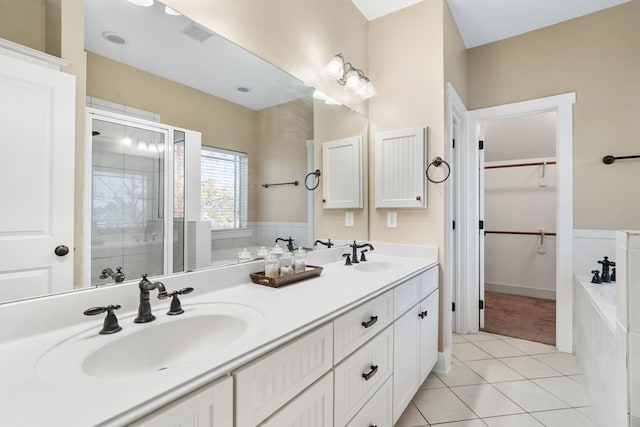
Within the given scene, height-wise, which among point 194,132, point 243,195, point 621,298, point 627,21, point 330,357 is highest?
point 627,21

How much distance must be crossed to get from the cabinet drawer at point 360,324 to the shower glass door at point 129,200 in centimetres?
68

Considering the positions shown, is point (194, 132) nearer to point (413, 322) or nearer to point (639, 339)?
point (413, 322)

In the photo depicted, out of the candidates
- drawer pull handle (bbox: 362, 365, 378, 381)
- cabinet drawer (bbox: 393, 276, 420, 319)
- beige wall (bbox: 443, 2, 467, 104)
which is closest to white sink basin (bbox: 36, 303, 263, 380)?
drawer pull handle (bbox: 362, 365, 378, 381)

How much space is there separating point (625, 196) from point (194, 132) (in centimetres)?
308

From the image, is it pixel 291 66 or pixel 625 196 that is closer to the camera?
pixel 291 66

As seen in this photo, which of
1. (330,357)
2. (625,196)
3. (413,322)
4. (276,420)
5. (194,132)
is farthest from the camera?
(625,196)

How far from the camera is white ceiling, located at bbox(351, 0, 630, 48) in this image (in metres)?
2.29

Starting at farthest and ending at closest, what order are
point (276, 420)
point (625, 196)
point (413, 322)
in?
1. point (625, 196)
2. point (413, 322)
3. point (276, 420)

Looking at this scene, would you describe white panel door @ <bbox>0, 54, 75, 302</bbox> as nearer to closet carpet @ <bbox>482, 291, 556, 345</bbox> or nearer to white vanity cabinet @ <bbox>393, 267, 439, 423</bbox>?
white vanity cabinet @ <bbox>393, 267, 439, 423</bbox>

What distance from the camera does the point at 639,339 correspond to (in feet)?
3.29

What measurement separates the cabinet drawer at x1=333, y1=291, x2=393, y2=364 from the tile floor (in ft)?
2.49

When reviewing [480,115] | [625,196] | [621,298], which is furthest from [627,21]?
[621,298]

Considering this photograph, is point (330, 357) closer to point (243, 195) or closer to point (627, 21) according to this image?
point (243, 195)

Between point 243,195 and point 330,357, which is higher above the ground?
point 243,195
